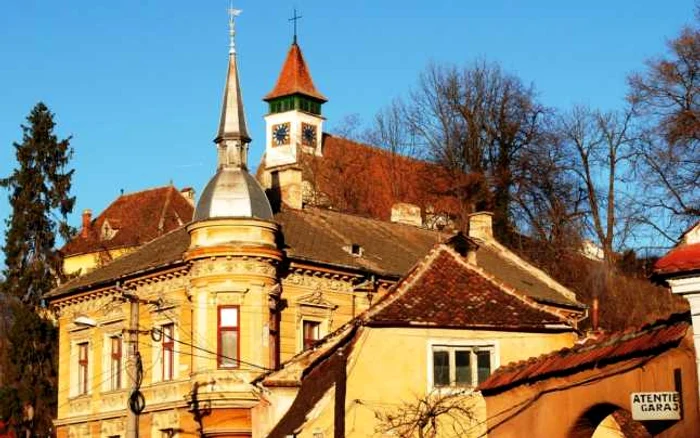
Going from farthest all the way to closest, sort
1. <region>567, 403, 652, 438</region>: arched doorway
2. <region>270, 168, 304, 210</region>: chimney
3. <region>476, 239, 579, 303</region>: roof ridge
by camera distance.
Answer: <region>476, 239, 579, 303</region>: roof ridge < <region>270, 168, 304, 210</region>: chimney < <region>567, 403, 652, 438</region>: arched doorway

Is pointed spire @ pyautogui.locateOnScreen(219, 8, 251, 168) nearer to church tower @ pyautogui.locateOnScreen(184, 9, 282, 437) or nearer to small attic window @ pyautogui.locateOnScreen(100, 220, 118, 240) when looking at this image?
church tower @ pyautogui.locateOnScreen(184, 9, 282, 437)

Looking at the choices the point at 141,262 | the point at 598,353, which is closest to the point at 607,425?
the point at 598,353

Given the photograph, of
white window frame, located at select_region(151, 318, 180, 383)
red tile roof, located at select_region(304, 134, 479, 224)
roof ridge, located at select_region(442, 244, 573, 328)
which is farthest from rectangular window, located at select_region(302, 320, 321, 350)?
red tile roof, located at select_region(304, 134, 479, 224)

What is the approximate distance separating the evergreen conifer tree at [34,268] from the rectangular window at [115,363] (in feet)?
55.5

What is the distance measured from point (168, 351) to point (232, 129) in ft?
23.7

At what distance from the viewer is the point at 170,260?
41.7 meters

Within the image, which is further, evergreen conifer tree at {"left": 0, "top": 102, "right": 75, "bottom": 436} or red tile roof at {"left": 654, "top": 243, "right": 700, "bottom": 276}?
evergreen conifer tree at {"left": 0, "top": 102, "right": 75, "bottom": 436}

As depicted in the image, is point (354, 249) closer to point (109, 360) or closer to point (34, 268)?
point (109, 360)

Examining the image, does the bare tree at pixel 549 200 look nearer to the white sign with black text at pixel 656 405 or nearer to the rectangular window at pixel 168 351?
the rectangular window at pixel 168 351

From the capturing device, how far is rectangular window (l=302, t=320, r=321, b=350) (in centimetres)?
4166

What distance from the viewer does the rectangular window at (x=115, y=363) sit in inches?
1756

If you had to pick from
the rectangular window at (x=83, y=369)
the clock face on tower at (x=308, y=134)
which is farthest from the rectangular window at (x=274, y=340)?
the clock face on tower at (x=308, y=134)

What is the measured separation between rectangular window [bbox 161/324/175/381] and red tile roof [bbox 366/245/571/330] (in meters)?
12.5

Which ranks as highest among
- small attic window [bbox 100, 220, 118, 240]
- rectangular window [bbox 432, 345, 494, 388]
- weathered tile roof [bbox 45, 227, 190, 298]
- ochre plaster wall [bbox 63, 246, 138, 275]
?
small attic window [bbox 100, 220, 118, 240]
